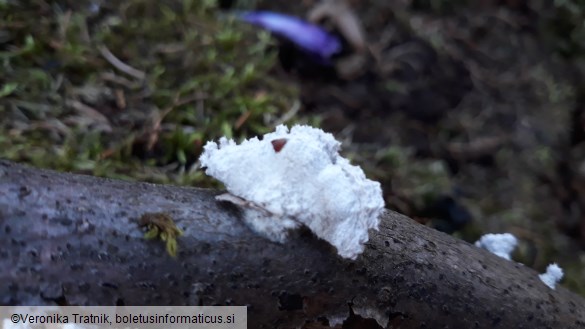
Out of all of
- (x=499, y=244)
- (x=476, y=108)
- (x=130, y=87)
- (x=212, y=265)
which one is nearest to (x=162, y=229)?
(x=212, y=265)

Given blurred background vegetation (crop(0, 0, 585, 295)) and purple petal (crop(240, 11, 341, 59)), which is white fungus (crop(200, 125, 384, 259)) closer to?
blurred background vegetation (crop(0, 0, 585, 295))

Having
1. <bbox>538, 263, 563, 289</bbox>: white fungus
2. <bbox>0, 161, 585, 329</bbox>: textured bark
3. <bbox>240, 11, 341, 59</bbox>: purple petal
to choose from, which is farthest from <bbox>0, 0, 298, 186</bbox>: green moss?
<bbox>538, 263, 563, 289</bbox>: white fungus

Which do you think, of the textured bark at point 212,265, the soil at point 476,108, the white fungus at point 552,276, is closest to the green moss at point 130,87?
the soil at point 476,108

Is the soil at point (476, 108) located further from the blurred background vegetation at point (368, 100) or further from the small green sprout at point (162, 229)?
the small green sprout at point (162, 229)

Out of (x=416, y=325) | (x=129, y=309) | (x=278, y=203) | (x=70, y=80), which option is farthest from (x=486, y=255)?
(x=70, y=80)

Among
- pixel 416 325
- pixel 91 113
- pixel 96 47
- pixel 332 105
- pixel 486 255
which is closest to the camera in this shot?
pixel 416 325

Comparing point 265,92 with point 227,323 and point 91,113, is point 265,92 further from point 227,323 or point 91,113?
point 227,323
